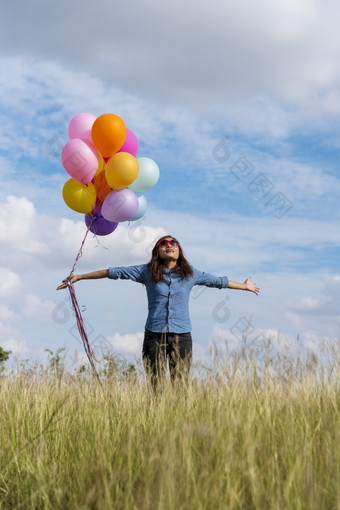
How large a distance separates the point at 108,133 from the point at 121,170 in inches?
20.1

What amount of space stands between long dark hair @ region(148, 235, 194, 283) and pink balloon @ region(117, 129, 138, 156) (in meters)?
1.44

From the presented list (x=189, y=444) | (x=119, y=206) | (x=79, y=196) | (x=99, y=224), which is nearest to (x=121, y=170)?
(x=119, y=206)

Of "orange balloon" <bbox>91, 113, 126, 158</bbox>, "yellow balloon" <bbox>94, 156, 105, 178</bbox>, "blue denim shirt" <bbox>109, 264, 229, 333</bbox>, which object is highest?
"orange balloon" <bbox>91, 113, 126, 158</bbox>

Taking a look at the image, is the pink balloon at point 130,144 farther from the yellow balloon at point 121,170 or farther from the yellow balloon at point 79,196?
the yellow balloon at point 79,196

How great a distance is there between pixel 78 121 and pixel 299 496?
5512mm

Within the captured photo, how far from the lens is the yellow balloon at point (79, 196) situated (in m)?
6.61

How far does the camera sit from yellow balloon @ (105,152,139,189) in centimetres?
636

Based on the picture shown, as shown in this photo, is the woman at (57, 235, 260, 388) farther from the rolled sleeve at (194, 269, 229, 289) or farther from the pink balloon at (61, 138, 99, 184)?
the pink balloon at (61, 138, 99, 184)

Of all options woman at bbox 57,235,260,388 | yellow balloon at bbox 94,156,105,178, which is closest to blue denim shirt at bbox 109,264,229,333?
woman at bbox 57,235,260,388

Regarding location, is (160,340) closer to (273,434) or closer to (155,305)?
(155,305)

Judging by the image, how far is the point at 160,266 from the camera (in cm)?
616

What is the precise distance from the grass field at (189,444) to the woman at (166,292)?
1.86 feet

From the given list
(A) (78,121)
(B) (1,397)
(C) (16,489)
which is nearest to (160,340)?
(B) (1,397)

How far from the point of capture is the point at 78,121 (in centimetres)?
703
